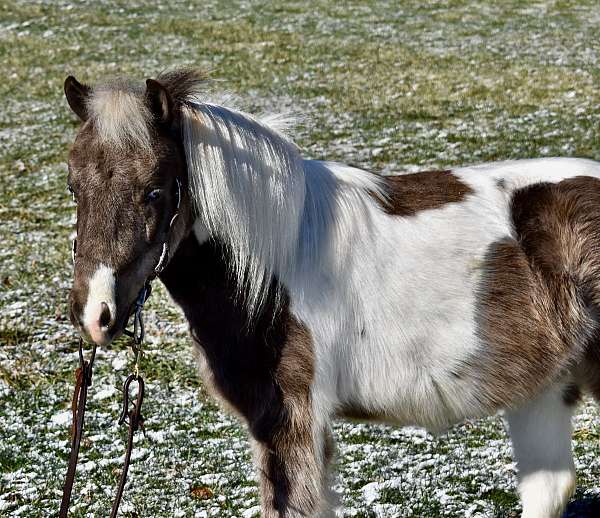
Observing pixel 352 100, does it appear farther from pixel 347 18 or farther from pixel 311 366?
pixel 311 366

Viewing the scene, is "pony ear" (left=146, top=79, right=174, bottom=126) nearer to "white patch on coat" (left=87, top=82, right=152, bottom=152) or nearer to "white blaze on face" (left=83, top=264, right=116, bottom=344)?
"white patch on coat" (left=87, top=82, right=152, bottom=152)

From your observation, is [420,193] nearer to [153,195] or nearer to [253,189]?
[253,189]

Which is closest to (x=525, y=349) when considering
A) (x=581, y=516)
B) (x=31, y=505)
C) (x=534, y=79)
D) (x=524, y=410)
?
(x=524, y=410)

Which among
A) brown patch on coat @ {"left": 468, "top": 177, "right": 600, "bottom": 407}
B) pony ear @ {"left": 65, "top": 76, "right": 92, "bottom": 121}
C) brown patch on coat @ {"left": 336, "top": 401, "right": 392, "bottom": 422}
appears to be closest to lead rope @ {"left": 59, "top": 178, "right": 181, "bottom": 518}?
pony ear @ {"left": 65, "top": 76, "right": 92, "bottom": 121}

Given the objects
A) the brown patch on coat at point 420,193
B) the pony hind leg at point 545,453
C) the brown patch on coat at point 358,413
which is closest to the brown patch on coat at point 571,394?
the pony hind leg at point 545,453

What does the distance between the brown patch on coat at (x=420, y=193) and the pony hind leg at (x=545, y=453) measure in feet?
3.76

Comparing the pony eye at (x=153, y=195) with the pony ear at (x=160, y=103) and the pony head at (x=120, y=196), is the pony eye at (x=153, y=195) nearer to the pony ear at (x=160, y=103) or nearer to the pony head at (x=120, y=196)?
the pony head at (x=120, y=196)

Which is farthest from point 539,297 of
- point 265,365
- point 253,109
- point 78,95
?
point 253,109

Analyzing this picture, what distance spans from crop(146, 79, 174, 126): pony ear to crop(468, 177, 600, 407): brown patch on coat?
1489 mm

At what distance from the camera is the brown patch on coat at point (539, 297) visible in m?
3.68

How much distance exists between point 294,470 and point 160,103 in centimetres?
158

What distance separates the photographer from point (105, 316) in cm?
311

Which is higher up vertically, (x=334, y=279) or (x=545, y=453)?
(x=334, y=279)

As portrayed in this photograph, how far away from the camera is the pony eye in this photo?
3244 millimetres
